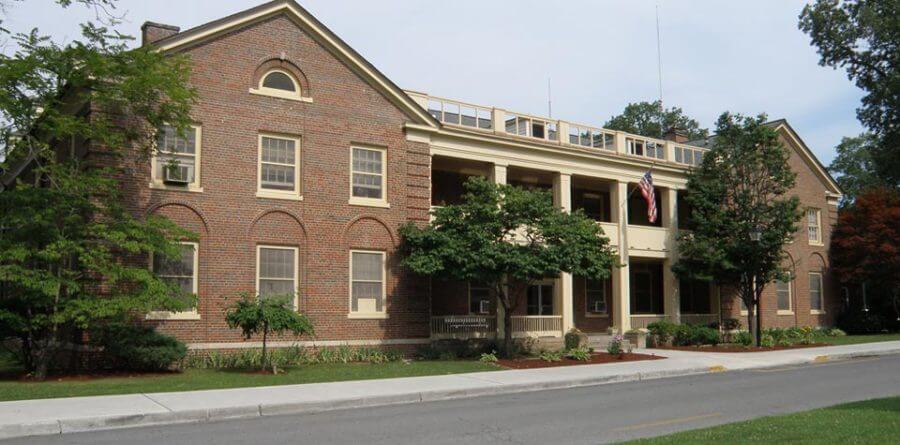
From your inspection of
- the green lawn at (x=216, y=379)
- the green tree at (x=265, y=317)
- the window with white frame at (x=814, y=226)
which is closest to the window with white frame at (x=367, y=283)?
the green lawn at (x=216, y=379)

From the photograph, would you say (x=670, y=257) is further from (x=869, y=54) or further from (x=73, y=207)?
(x=73, y=207)

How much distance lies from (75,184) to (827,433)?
1521 cm

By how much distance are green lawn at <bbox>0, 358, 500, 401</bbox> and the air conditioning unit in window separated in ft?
16.0

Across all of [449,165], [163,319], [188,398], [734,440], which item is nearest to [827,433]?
[734,440]

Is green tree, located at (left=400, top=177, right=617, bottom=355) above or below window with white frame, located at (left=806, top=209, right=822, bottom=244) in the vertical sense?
below

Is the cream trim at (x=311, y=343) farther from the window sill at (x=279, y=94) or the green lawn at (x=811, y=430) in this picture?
the green lawn at (x=811, y=430)

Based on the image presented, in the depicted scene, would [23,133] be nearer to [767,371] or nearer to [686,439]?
[686,439]

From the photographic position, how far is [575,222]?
23875 millimetres

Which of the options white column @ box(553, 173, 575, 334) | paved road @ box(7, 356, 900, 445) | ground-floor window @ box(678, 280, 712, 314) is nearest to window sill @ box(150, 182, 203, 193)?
paved road @ box(7, 356, 900, 445)

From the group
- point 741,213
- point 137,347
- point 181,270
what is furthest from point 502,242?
point 741,213

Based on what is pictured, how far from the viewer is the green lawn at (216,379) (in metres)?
15.5

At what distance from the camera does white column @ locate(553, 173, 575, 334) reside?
2841 cm

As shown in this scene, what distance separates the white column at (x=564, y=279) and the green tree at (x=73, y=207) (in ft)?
44.6

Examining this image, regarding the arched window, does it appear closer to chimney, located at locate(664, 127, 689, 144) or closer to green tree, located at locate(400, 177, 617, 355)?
green tree, located at locate(400, 177, 617, 355)
